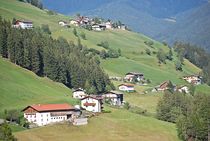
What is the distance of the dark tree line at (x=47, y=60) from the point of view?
138375 mm

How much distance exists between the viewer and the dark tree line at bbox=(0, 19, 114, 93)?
13838 cm

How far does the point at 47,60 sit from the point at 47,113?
3950 centimetres

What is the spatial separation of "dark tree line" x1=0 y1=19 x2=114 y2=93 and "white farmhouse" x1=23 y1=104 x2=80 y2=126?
33.9m

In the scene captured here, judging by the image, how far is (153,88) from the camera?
174 metres

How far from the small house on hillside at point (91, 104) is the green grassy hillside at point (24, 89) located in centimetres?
259

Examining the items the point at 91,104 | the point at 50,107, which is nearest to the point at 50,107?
the point at 50,107

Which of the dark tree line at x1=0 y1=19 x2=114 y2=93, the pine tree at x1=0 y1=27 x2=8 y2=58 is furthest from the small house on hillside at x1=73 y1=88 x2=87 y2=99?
the pine tree at x1=0 y1=27 x2=8 y2=58

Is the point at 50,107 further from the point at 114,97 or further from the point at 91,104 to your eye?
the point at 114,97

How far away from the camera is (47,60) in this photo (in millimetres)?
141625

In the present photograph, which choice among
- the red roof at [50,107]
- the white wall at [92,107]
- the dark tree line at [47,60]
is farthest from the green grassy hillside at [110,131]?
the dark tree line at [47,60]

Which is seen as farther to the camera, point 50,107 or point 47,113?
point 50,107

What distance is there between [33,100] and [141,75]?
285 feet

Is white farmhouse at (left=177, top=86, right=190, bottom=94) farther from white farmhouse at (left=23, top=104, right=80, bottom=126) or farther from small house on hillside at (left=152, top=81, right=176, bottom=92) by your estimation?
white farmhouse at (left=23, top=104, right=80, bottom=126)

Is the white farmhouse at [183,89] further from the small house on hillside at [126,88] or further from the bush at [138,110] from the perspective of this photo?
the bush at [138,110]
